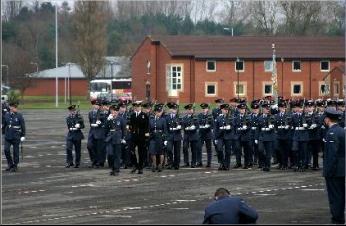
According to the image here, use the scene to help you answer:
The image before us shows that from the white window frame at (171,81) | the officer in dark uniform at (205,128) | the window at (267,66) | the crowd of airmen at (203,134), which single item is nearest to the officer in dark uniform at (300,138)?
the crowd of airmen at (203,134)

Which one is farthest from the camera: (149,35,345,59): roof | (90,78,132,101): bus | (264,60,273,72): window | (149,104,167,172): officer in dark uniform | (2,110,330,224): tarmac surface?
(90,78,132,101): bus

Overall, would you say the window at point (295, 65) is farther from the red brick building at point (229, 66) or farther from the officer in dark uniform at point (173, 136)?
Result: the officer in dark uniform at point (173, 136)

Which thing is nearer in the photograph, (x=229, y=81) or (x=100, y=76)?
(x=229, y=81)

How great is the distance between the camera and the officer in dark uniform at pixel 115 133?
22.9 metres

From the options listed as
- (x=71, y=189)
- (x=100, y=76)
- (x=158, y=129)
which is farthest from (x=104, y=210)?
(x=100, y=76)

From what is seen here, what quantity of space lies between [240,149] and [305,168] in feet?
6.00

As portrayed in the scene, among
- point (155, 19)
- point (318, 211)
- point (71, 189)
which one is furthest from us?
point (155, 19)

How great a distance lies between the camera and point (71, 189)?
1950 cm

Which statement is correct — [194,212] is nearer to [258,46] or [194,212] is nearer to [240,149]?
[240,149]

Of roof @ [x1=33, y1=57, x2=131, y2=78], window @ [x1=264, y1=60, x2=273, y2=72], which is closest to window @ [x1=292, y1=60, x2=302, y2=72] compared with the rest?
window @ [x1=264, y1=60, x2=273, y2=72]

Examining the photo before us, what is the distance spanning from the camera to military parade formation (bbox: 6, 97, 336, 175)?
2320 centimetres

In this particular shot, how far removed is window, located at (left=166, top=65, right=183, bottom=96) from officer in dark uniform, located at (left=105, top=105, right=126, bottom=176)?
182ft

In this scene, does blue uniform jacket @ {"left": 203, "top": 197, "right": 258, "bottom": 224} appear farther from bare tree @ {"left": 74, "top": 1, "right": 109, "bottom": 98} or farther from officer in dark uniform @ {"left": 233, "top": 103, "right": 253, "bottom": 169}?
bare tree @ {"left": 74, "top": 1, "right": 109, "bottom": 98}

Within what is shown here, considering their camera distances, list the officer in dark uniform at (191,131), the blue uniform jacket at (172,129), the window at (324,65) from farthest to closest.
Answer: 1. the window at (324,65)
2. the officer in dark uniform at (191,131)
3. the blue uniform jacket at (172,129)
